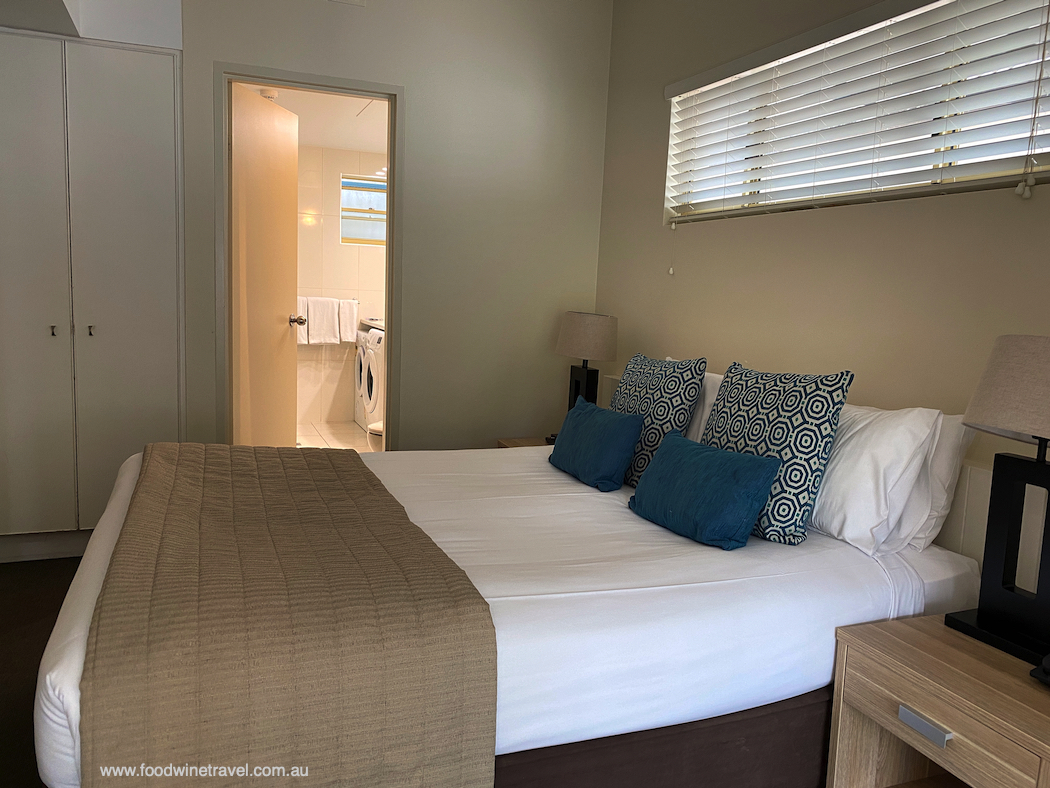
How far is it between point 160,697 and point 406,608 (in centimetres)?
44

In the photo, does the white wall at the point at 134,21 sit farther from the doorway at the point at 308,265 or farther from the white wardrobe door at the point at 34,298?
the doorway at the point at 308,265

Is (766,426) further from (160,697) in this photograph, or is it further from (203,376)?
(203,376)

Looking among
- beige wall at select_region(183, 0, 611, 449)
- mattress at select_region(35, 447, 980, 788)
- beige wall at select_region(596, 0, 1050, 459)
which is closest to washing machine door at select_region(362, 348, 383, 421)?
beige wall at select_region(183, 0, 611, 449)

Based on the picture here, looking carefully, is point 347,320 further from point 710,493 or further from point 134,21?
point 710,493

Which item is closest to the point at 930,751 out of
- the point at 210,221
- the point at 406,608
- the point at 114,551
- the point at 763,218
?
the point at 406,608

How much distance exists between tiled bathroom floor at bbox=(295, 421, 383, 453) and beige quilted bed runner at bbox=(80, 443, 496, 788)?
3989mm

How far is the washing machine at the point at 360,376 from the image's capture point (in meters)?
6.24

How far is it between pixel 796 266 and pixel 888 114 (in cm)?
57

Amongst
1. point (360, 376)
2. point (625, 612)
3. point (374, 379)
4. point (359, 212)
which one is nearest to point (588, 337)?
point (625, 612)

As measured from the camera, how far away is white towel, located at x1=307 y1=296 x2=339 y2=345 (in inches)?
251

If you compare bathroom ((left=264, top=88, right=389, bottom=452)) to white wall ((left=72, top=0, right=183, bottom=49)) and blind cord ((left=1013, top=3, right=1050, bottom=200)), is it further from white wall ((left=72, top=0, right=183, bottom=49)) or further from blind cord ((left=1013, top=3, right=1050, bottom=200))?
blind cord ((left=1013, top=3, right=1050, bottom=200))

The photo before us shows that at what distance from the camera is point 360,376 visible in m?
6.45

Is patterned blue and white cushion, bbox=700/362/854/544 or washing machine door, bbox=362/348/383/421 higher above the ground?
patterned blue and white cushion, bbox=700/362/854/544

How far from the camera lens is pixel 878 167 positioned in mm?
2418
